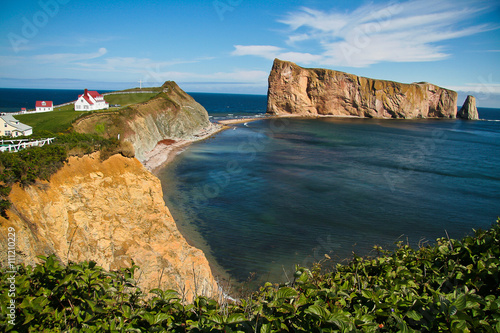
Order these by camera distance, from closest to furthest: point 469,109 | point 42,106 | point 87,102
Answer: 1. point 87,102
2. point 42,106
3. point 469,109

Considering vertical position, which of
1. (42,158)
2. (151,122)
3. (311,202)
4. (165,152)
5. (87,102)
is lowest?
(311,202)

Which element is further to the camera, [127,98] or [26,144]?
[127,98]

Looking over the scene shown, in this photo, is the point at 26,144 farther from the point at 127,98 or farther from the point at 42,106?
the point at 127,98

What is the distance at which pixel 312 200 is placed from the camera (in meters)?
26.3

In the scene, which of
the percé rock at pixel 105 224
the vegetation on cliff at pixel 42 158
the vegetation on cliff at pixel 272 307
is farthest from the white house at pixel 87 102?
the vegetation on cliff at pixel 272 307

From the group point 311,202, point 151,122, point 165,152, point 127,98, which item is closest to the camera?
point 311,202

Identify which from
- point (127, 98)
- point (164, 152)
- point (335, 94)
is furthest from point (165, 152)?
point (335, 94)

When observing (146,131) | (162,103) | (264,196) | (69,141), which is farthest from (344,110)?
(69,141)

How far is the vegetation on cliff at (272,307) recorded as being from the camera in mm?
3617

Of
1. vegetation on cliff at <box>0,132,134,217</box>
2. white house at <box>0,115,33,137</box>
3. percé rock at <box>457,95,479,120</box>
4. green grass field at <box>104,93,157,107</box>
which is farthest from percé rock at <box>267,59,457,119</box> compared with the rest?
vegetation on cliff at <box>0,132,134,217</box>

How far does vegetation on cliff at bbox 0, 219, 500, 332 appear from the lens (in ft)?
11.9

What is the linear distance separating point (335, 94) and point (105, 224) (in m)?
120

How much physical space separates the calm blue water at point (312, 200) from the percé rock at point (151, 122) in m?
6.42

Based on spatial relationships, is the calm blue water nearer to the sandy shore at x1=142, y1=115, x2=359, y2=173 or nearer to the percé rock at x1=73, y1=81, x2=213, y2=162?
the sandy shore at x1=142, y1=115, x2=359, y2=173
